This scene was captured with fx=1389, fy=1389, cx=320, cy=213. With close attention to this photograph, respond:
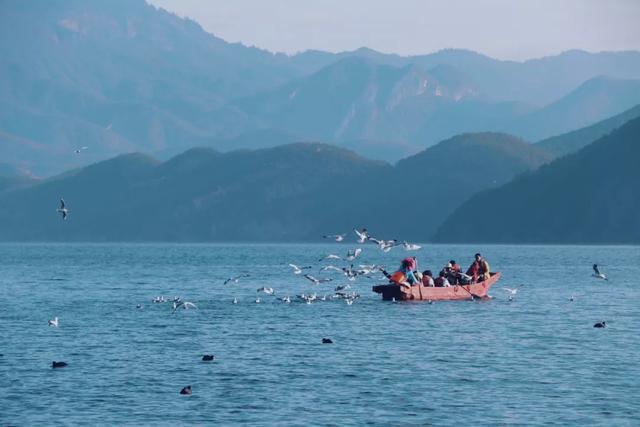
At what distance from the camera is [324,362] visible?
167 feet

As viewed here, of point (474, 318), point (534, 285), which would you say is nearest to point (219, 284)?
point (534, 285)

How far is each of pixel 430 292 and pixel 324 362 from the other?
88.8ft

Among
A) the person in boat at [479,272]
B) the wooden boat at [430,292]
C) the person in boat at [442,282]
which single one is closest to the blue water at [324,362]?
the wooden boat at [430,292]

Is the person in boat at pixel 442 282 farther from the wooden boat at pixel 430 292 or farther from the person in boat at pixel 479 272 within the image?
the person in boat at pixel 479 272

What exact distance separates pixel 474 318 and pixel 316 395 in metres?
26.4

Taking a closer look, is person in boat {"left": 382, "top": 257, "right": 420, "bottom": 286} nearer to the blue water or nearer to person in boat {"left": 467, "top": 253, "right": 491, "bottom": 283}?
the blue water

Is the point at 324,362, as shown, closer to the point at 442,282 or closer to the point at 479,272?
the point at 442,282

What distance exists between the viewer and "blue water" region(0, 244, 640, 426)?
132 ft

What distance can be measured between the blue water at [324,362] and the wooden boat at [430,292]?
0.88 m

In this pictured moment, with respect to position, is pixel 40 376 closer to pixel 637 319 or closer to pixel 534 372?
pixel 534 372

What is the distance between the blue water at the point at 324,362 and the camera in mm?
40281

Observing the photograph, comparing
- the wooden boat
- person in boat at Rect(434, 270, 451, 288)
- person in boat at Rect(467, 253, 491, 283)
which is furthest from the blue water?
person in boat at Rect(467, 253, 491, 283)

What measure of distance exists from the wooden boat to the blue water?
88cm

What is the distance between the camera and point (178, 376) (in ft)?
154
